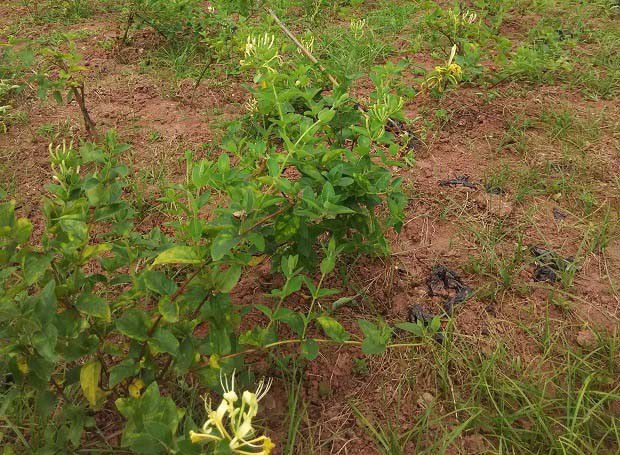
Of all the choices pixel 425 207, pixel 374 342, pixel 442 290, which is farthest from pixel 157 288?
pixel 425 207

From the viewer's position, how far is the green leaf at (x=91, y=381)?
48.9 inches

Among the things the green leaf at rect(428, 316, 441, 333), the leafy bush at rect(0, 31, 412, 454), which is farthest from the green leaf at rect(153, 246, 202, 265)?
the green leaf at rect(428, 316, 441, 333)

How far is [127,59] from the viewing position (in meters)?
3.41

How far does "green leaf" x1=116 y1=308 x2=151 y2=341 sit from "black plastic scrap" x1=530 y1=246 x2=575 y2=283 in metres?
1.48

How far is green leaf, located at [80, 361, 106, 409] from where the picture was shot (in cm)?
124

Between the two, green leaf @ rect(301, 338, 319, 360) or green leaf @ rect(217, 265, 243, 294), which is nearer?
green leaf @ rect(217, 265, 243, 294)

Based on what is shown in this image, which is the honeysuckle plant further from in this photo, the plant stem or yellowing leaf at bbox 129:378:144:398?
yellowing leaf at bbox 129:378:144:398

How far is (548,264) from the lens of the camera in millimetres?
1992

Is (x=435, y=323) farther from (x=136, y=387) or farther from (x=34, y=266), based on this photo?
(x=34, y=266)

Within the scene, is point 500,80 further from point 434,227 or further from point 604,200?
point 434,227

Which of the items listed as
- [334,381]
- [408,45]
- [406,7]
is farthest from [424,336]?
[406,7]

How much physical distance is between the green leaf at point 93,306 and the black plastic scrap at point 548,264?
61.9 inches

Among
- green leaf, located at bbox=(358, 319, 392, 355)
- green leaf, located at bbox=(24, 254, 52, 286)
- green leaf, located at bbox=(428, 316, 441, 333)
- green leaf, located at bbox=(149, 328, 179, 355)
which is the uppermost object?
green leaf, located at bbox=(24, 254, 52, 286)

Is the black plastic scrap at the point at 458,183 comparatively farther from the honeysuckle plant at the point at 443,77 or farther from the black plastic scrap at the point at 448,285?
the honeysuckle plant at the point at 443,77
